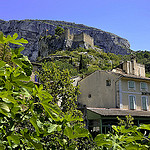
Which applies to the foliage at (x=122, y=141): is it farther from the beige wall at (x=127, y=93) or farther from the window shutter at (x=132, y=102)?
the window shutter at (x=132, y=102)

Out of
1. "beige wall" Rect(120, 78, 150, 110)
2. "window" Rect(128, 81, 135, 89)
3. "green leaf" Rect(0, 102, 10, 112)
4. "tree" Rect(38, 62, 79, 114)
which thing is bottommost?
"green leaf" Rect(0, 102, 10, 112)

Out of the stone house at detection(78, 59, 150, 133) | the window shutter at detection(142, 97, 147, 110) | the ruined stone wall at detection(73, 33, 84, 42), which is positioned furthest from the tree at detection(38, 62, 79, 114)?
the ruined stone wall at detection(73, 33, 84, 42)

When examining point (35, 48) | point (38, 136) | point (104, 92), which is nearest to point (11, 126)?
point (38, 136)

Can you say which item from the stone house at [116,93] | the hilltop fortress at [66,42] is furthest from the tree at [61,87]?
the hilltop fortress at [66,42]

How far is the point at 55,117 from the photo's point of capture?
4.44ft

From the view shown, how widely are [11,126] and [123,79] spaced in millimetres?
23066

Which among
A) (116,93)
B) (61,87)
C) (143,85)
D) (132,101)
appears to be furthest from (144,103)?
(61,87)

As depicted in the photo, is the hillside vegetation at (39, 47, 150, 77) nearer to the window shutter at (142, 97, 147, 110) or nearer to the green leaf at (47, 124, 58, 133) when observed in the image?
the window shutter at (142, 97, 147, 110)

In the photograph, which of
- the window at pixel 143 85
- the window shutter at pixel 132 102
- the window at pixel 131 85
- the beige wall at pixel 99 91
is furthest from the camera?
the window at pixel 143 85

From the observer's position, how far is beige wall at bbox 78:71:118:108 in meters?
23.5

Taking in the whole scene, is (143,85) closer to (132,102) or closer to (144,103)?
(144,103)

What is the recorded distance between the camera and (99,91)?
79.6 feet

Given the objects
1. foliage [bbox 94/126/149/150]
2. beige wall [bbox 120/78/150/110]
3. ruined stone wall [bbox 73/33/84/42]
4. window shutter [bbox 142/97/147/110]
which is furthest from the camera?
ruined stone wall [bbox 73/33/84/42]

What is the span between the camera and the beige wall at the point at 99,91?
23.5 meters
